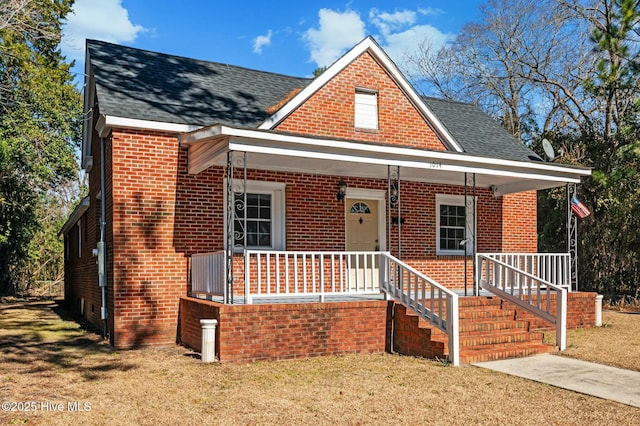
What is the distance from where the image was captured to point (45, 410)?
6.39 metres

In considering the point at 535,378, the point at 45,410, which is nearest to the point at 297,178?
the point at 535,378

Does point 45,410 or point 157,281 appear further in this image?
point 157,281

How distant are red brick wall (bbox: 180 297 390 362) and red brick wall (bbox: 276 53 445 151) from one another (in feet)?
15.3

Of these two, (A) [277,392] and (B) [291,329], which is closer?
(A) [277,392]

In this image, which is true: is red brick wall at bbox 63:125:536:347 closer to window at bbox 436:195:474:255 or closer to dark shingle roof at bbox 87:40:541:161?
dark shingle roof at bbox 87:40:541:161

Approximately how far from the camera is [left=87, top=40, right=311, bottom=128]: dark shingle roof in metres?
11.7

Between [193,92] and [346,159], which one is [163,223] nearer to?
[193,92]

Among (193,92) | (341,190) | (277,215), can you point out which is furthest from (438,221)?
(193,92)

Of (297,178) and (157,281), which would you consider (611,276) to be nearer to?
(297,178)

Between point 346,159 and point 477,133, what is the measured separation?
25.3 ft

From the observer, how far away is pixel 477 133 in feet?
56.3

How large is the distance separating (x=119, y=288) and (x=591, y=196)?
56.6ft

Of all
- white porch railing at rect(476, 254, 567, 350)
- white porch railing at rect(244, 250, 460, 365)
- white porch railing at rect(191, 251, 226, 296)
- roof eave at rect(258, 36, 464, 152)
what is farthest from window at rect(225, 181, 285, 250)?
white porch railing at rect(476, 254, 567, 350)

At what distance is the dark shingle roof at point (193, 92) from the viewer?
11797 mm
